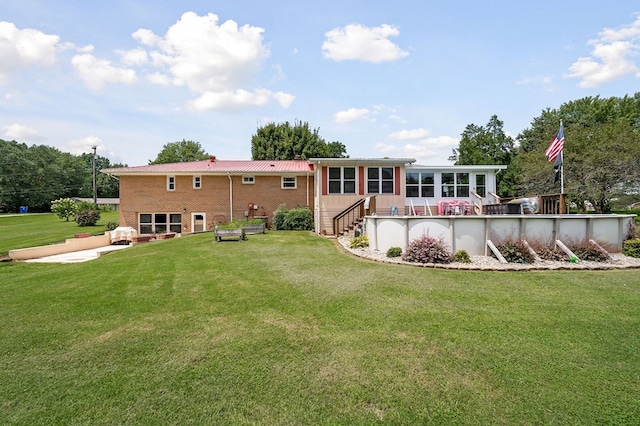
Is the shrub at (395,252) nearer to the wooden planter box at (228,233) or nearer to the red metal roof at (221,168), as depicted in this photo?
the wooden planter box at (228,233)

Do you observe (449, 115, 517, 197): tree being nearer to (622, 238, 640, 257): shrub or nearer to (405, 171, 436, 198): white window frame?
(405, 171, 436, 198): white window frame

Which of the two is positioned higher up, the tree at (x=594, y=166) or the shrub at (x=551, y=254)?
the tree at (x=594, y=166)

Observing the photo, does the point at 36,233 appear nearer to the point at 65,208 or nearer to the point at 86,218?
the point at 86,218

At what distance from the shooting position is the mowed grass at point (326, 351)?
9.63 ft

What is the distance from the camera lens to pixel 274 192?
68.3 feet

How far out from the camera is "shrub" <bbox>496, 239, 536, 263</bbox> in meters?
8.70

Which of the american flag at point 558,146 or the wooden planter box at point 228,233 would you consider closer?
the american flag at point 558,146

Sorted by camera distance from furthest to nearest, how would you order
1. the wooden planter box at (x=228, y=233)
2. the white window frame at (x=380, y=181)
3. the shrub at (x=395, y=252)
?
the white window frame at (x=380, y=181), the wooden planter box at (x=228, y=233), the shrub at (x=395, y=252)

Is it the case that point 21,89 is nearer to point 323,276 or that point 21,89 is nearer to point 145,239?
point 145,239

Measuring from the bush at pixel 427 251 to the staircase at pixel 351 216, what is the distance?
16.7 ft

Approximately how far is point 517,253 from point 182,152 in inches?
2322

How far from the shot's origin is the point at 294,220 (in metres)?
18.5

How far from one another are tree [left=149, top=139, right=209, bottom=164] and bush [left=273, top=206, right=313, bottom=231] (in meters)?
42.5

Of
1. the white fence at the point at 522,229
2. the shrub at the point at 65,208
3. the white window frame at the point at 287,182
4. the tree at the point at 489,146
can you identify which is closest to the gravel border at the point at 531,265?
the white fence at the point at 522,229
